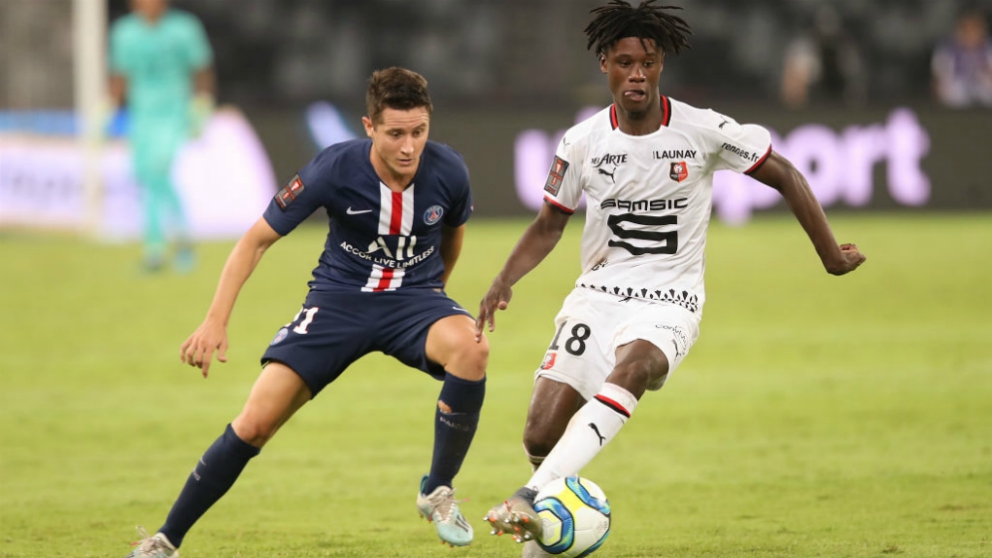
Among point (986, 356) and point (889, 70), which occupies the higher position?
point (889, 70)

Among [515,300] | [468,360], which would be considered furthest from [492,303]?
[515,300]

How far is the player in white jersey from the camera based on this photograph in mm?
5414

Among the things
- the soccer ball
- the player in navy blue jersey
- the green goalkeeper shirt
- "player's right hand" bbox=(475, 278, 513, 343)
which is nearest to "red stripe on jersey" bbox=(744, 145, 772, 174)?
"player's right hand" bbox=(475, 278, 513, 343)

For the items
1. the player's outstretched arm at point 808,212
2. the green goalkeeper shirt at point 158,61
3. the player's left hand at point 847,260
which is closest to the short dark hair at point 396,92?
the player's outstretched arm at point 808,212

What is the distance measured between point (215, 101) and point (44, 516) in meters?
13.8

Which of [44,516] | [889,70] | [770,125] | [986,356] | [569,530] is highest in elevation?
[889,70]

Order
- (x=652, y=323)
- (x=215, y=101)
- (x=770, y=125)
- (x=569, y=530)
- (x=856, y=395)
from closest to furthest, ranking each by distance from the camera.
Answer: (x=569, y=530) → (x=652, y=323) → (x=856, y=395) → (x=770, y=125) → (x=215, y=101)

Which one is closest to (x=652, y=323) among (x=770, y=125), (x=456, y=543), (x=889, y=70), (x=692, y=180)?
(x=692, y=180)

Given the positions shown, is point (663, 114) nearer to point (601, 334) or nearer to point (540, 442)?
point (601, 334)

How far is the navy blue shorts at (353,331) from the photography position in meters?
5.36

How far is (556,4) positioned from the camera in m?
20.0

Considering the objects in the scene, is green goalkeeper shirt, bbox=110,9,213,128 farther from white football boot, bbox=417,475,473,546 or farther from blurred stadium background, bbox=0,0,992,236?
white football boot, bbox=417,475,473,546

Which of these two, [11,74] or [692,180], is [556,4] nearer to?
[11,74]

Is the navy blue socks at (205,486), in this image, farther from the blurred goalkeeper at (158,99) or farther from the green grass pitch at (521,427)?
the blurred goalkeeper at (158,99)
